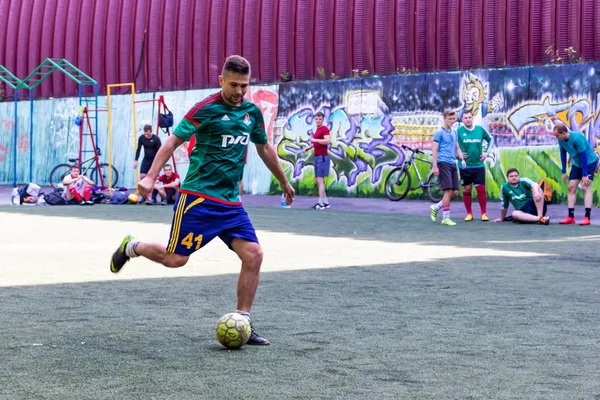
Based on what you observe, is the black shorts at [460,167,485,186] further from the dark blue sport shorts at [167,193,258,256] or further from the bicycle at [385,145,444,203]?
the dark blue sport shorts at [167,193,258,256]

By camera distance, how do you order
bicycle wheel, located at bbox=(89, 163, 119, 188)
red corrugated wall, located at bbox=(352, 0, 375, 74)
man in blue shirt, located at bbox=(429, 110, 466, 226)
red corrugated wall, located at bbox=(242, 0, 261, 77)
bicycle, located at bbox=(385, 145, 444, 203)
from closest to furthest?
man in blue shirt, located at bbox=(429, 110, 466, 226), bicycle, located at bbox=(385, 145, 444, 203), red corrugated wall, located at bbox=(352, 0, 375, 74), red corrugated wall, located at bbox=(242, 0, 261, 77), bicycle wheel, located at bbox=(89, 163, 119, 188)

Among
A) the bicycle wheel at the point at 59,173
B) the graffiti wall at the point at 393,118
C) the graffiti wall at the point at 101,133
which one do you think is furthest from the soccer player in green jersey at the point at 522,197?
the bicycle wheel at the point at 59,173

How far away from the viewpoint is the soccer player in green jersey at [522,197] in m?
18.1

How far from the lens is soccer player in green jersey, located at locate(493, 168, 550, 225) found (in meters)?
18.1

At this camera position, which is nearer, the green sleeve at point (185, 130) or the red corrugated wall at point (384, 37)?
the green sleeve at point (185, 130)

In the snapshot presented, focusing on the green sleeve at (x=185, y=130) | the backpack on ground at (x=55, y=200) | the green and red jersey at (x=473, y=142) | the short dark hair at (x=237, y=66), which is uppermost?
the green and red jersey at (x=473, y=142)

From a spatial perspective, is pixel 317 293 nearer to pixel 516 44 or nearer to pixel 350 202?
pixel 350 202

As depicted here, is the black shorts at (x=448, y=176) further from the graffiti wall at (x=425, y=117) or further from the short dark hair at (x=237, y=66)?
the short dark hair at (x=237, y=66)

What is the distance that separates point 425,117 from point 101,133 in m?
11.8

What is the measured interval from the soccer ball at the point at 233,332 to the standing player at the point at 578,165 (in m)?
12.4

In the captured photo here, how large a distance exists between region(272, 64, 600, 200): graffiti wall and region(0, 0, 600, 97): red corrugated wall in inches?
60.5

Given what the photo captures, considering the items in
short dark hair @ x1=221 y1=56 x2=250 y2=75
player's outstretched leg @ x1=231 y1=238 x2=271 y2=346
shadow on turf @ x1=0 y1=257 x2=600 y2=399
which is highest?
short dark hair @ x1=221 y1=56 x2=250 y2=75

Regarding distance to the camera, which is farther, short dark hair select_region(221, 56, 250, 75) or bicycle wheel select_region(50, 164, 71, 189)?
bicycle wheel select_region(50, 164, 71, 189)

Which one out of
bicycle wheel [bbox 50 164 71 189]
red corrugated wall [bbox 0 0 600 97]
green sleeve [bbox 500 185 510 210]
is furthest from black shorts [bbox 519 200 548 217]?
bicycle wheel [bbox 50 164 71 189]
